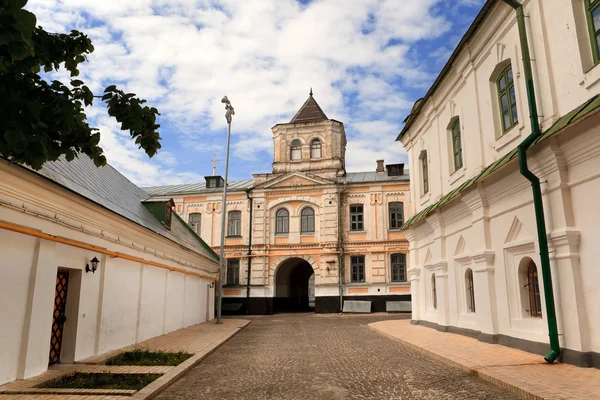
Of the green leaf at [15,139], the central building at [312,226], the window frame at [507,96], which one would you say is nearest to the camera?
the green leaf at [15,139]

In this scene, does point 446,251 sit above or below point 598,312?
above

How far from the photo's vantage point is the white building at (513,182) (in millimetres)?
8086

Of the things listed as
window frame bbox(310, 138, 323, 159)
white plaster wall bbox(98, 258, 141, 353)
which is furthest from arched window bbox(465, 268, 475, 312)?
window frame bbox(310, 138, 323, 159)

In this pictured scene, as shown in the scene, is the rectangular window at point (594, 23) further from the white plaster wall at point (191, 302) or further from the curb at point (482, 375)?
the white plaster wall at point (191, 302)

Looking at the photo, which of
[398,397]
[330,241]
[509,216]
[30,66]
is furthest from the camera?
[330,241]

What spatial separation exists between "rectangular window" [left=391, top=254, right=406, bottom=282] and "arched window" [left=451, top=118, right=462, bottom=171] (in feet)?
53.7

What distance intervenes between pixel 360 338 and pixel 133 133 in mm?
11867

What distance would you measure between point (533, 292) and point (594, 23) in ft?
17.7

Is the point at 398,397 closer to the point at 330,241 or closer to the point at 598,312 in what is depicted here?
the point at 598,312

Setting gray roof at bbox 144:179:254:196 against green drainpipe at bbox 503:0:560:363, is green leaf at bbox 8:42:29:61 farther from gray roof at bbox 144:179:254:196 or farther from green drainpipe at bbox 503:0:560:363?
gray roof at bbox 144:179:254:196

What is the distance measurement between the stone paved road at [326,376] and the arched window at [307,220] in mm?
18402

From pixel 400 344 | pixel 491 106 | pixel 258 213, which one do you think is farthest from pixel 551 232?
pixel 258 213

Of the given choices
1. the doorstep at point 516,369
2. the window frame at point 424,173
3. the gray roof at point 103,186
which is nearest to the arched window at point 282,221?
the gray roof at point 103,186

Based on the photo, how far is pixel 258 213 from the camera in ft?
106
